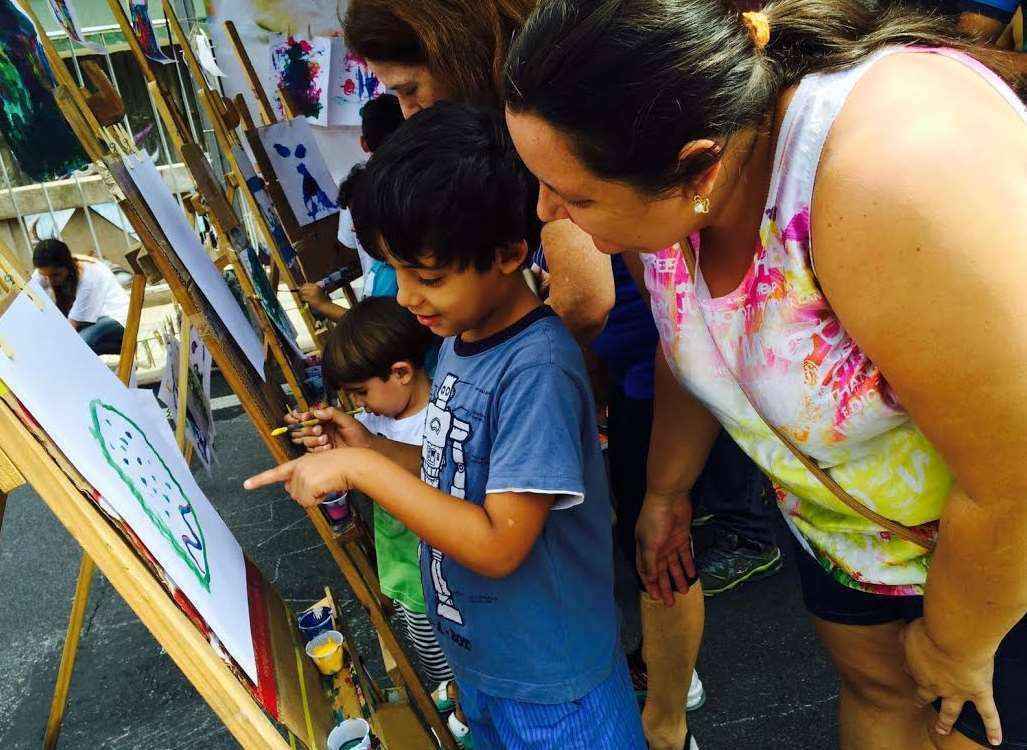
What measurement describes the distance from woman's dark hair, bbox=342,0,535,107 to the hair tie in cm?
70

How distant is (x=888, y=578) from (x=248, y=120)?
3298mm

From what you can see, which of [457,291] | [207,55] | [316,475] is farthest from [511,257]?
[207,55]

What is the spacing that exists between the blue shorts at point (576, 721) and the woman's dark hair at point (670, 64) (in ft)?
2.70

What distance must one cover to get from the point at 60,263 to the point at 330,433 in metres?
4.57

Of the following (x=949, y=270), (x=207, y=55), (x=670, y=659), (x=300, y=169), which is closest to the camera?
(x=949, y=270)

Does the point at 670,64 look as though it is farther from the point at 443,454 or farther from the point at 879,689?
the point at 879,689

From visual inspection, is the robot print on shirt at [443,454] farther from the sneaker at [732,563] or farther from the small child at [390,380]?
the sneaker at [732,563]

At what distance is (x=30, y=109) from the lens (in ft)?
6.03

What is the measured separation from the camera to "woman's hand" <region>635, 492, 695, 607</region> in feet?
5.24

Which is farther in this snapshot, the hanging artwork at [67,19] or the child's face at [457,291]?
the hanging artwork at [67,19]

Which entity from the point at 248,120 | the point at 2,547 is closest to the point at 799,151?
the point at 248,120

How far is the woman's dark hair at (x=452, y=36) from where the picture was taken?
1.56 meters

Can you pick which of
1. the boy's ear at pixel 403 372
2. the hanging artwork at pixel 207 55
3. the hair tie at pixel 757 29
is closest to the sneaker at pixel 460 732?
the boy's ear at pixel 403 372

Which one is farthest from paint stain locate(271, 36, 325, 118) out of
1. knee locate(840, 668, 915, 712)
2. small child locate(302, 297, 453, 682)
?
knee locate(840, 668, 915, 712)
